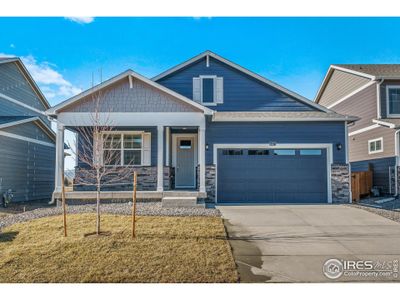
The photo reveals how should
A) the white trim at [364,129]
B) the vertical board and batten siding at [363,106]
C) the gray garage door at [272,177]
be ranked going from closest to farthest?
the gray garage door at [272,177]
the white trim at [364,129]
the vertical board and batten siding at [363,106]

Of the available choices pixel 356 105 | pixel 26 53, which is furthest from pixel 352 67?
pixel 26 53

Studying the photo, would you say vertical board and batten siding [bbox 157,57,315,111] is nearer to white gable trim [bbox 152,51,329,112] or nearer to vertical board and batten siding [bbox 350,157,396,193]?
white gable trim [bbox 152,51,329,112]

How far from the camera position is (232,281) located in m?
4.68

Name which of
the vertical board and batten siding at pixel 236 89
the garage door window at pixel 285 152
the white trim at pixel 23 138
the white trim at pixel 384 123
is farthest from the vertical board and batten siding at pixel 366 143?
the white trim at pixel 23 138

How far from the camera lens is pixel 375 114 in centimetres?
1518

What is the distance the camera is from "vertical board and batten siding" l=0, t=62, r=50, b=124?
16.0 metres

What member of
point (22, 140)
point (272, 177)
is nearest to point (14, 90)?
point (22, 140)

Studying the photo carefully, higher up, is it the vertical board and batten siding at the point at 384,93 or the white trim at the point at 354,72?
the white trim at the point at 354,72

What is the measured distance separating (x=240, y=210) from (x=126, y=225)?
13.7ft

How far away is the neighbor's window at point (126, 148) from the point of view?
41.2 feet

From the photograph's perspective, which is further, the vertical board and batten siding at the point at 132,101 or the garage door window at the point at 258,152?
the garage door window at the point at 258,152

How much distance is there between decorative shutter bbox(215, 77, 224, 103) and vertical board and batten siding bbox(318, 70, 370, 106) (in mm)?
7997

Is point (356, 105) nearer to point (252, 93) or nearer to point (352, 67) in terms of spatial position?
point (352, 67)

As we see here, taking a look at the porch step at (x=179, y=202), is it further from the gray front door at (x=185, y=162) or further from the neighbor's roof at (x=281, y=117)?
the neighbor's roof at (x=281, y=117)
